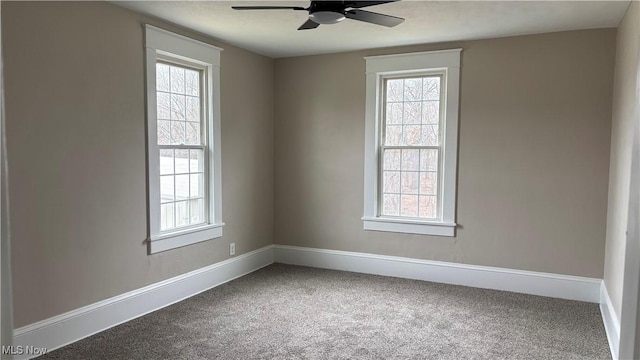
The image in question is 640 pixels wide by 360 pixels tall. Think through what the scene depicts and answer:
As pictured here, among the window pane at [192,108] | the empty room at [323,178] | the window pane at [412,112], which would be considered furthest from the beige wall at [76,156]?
the window pane at [412,112]

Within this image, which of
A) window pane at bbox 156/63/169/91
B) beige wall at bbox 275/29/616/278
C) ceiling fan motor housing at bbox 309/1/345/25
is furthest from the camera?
beige wall at bbox 275/29/616/278

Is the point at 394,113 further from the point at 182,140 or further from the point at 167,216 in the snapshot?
the point at 167,216

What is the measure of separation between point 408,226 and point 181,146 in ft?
8.48

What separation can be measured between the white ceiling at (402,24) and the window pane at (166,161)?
118 cm

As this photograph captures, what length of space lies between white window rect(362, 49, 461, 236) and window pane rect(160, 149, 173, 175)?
2.18 m

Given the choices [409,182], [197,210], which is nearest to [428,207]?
[409,182]

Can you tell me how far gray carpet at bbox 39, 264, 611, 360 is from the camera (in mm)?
3115

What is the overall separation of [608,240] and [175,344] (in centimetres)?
381

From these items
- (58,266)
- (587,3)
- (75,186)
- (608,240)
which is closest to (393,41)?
(587,3)

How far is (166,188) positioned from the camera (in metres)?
4.10

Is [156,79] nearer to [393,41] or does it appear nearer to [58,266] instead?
[58,266]

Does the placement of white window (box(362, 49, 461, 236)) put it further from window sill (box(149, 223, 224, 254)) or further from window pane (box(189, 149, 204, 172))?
window pane (box(189, 149, 204, 172))

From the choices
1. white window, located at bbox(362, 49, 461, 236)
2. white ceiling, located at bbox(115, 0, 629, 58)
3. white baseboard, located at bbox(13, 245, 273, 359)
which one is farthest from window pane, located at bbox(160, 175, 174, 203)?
white window, located at bbox(362, 49, 461, 236)

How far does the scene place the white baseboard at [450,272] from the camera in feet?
13.9
